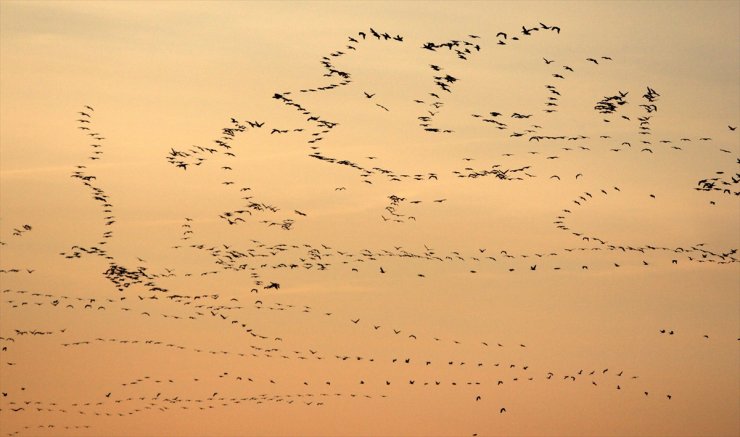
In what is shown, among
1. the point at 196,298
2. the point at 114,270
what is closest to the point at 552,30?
the point at 196,298

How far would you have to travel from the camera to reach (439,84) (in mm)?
61281

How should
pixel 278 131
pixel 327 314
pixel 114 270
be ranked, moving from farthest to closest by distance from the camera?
pixel 114 270 < pixel 278 131 < pixel 327 314

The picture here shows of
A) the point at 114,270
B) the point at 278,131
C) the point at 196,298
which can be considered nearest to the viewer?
the point at 278,131

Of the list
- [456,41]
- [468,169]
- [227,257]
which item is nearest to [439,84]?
[456,41]

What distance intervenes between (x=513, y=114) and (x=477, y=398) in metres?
14.8

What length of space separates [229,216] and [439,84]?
17591mm

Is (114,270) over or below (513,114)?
below

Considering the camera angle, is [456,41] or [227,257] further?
[227,257]

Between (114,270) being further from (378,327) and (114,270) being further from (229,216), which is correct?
(378,327)

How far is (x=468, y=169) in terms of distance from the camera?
220 feet

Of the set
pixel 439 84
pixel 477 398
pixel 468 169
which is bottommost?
pixel 477 398

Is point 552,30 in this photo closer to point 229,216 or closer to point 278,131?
point 278,131

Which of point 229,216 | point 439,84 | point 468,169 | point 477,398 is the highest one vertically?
point 439,84

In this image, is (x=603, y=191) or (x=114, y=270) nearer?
(x=603, y=191)
